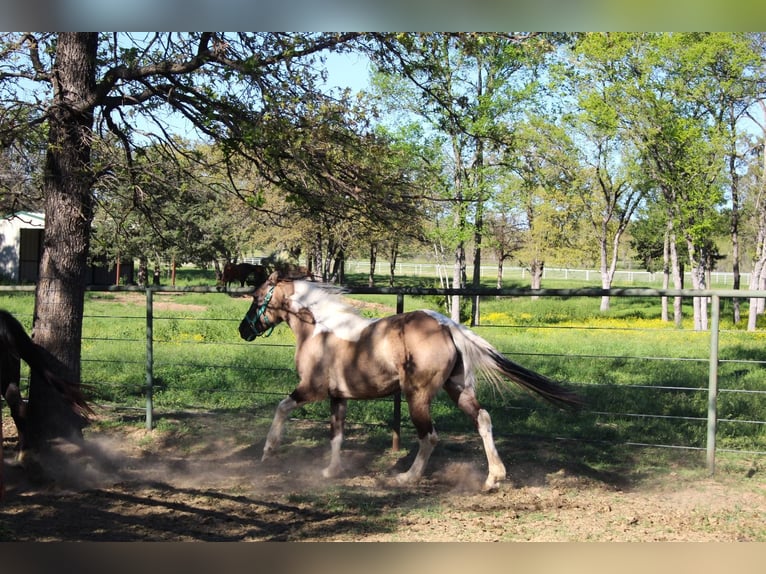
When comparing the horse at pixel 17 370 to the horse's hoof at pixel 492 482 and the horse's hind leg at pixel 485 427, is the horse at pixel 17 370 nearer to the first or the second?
the horse's hind leg at pixel 485 427

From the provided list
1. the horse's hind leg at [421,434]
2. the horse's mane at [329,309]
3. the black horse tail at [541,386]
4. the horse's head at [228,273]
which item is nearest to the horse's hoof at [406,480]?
the horse's hind leg at [421,434]

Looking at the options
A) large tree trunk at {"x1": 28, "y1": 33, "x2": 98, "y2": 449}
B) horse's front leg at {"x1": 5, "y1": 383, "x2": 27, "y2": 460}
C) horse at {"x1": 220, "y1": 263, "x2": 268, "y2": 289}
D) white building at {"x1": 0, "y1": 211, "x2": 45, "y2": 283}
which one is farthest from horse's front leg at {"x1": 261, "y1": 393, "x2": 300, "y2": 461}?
white building at {"x1": 0, "y1": 211, "x2": 45, "y2": 283}

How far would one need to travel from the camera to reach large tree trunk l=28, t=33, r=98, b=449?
20.4ft

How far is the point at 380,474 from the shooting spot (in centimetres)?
605

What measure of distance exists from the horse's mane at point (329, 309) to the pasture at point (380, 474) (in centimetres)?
27

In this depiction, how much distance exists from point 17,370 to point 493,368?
13.7 feet

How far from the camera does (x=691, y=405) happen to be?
859 cm

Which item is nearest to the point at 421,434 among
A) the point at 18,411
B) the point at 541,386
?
the point at 541,386

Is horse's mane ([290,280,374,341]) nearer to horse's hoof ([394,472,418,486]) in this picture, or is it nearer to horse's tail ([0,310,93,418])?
horse's hoof ([394,472,418,486])

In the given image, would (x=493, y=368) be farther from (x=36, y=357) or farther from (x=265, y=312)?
(x=36, y=357)

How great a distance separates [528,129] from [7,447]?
25.2 metres

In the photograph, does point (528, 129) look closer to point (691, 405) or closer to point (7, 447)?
point (691, 405)

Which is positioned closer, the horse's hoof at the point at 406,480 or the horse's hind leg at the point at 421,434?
the horse's hind leg at the point at 421,434

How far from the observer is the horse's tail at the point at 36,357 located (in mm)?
5863
